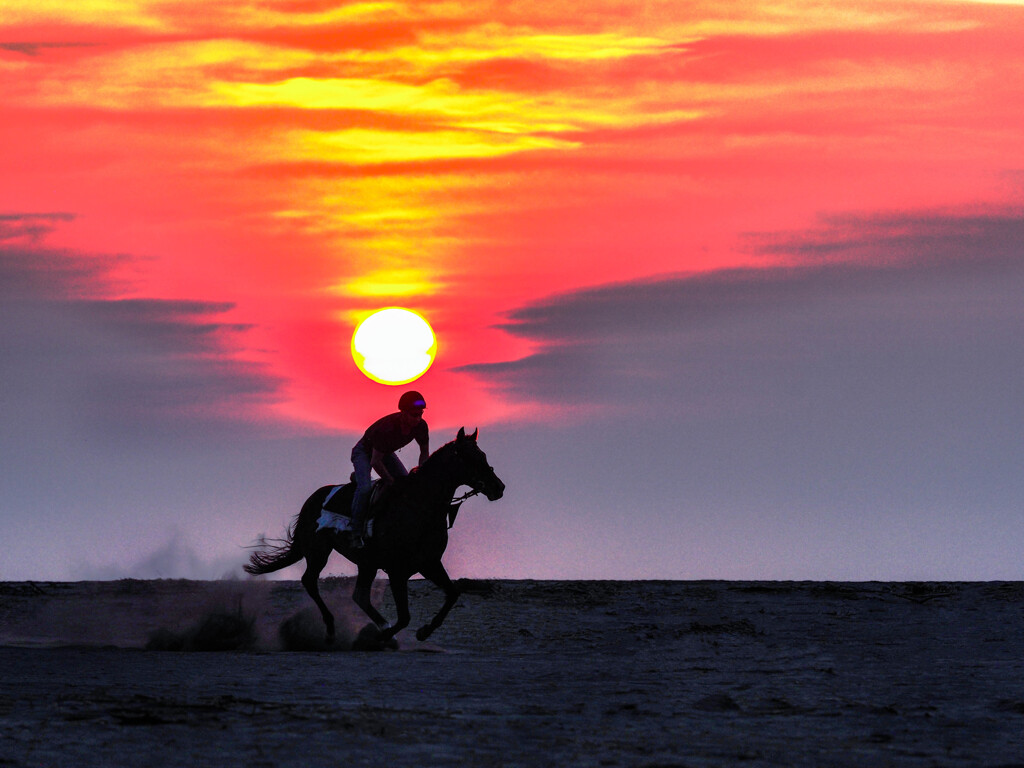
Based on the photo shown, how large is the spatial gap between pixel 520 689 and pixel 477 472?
503 centimetres

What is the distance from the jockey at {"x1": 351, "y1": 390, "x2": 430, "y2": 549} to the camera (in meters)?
17.0

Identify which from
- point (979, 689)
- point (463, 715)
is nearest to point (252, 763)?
point (463, 715)

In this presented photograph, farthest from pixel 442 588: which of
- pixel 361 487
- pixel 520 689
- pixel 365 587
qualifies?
pixel 520 689

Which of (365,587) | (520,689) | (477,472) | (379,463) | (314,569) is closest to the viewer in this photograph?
(520,689)

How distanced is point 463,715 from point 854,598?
18634 millimetres

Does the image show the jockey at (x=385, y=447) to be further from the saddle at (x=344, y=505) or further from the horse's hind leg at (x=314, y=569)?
the horse's hind leg at (x=314, y=569)

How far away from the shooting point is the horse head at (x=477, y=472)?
53.6 feet

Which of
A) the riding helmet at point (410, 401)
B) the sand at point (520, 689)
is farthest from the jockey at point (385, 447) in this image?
the sand at point (520, 689)

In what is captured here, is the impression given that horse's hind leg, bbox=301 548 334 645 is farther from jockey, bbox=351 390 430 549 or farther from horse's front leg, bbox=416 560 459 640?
horse's front leg, bbox=416 560 459 640

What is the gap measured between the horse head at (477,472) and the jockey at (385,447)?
74 cm

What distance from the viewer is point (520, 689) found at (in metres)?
11.6

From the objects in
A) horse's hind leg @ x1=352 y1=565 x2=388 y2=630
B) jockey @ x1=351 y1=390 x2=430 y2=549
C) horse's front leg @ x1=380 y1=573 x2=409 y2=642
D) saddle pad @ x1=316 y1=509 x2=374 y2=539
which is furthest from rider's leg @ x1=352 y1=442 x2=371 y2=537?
horse's front leg @ x1=380 y1=573 x2=409 y2=642

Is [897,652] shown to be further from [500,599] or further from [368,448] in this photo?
[500,599]

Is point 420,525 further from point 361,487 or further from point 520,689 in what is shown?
point 520,689
